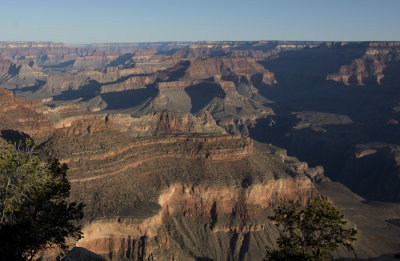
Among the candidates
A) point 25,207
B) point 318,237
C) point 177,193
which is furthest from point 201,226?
point 25,207

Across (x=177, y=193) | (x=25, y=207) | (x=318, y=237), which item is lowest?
(x=177, y=193)

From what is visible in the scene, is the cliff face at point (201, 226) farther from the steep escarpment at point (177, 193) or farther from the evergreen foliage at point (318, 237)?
the evergreen foliage at point (318, 237)

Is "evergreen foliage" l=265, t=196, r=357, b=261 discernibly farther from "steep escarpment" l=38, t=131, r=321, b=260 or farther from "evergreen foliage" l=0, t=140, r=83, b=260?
"steep escarpment" l=38, t=131, r=321, b=260

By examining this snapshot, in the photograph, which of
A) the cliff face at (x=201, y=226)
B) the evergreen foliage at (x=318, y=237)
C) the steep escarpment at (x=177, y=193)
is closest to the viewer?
the evergreen foliage at (x=318, y=237)

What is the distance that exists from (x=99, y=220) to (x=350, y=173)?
125 metres

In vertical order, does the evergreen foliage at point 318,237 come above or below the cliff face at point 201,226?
above

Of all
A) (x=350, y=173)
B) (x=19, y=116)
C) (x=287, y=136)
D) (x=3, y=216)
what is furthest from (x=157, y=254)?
(x=287, y=136)

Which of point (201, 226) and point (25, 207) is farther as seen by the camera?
point (201, 226)

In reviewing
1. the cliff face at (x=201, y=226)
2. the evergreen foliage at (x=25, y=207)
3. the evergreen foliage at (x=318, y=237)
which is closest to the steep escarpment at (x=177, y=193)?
the cliff face at (x=201, y=226)

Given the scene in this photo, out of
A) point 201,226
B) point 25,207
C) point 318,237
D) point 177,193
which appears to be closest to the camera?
point 318,237

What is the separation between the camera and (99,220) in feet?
169

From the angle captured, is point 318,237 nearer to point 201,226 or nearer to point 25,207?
point 25,207

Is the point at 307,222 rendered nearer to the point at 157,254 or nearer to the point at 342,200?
the point at 157,254

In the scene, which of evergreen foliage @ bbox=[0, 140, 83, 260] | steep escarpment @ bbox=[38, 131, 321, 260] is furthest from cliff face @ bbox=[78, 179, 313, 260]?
evergreen foliage @ bbox=[0, 140, 83, 260]
